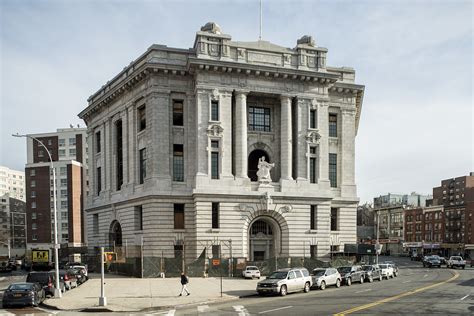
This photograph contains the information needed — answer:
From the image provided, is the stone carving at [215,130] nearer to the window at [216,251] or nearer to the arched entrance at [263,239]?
the arched entrance at [263,239]

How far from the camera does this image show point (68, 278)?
3962 centimetres

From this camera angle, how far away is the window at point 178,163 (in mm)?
55781

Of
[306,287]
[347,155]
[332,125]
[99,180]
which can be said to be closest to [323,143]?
[332,125]

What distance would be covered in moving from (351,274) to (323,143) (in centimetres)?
2038

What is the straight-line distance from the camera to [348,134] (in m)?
64.9

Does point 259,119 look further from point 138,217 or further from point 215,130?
point 138,217

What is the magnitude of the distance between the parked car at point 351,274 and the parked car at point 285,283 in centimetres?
588

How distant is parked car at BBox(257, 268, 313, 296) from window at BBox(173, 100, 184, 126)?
2576 centimetres

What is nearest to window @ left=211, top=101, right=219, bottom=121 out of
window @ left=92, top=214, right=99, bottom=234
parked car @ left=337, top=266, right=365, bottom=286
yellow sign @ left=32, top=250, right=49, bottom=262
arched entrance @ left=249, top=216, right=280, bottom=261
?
arched entrance @ left=249, top=216, right=280, bottom=261

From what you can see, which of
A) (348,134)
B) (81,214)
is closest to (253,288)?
(348,134)

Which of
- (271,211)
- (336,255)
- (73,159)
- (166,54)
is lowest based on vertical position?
(336,255)

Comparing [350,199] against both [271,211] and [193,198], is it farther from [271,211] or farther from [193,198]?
[193,198]

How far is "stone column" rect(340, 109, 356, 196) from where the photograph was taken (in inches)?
2537

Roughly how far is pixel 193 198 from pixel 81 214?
7524 centimetres
